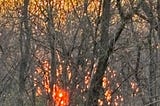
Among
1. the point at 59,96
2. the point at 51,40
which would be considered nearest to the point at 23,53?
the point at 51,40

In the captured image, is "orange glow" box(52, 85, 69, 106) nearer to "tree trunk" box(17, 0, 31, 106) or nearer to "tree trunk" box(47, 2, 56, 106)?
"tree trunk" box(47, 2, 56, 106)

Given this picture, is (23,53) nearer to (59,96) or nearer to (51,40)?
(51,40)

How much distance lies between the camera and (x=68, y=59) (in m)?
9.73

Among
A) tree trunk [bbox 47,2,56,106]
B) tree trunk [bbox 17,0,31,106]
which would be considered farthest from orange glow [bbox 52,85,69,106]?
tree trunk [bbox 17,0,31,106]

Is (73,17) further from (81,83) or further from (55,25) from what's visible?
(81,83)

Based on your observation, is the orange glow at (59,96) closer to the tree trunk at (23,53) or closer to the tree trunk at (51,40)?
the tree trunk at (51,40)

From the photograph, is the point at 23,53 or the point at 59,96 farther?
the point at 23,53

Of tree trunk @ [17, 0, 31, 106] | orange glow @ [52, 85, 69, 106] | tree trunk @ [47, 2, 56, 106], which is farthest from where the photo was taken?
tree trunk @ [17, 0, 31, 106]

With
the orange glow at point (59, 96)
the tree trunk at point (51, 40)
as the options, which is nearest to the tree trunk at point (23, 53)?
the tree trunk at point (51, 40)

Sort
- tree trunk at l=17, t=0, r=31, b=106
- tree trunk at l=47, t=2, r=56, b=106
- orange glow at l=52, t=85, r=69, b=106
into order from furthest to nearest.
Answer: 1. tree trunk at l=17, t=0, r=31, b=106
2. tree trunk at l=47, t=2, r=56, b=106
3. orange glow at l=52, t=85, r=69, b=106

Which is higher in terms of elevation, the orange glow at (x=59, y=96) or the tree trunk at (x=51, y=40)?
the tree trunk at (x=51, y=40)

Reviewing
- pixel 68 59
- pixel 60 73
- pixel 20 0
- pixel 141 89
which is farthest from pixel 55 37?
pixel 20 0

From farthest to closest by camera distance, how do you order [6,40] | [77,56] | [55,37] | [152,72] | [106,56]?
1. [6,40]
2. [152,72]
3. [77,56]
4. [55,37]
5. [106,56]

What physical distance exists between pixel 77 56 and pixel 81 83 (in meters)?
0.71
